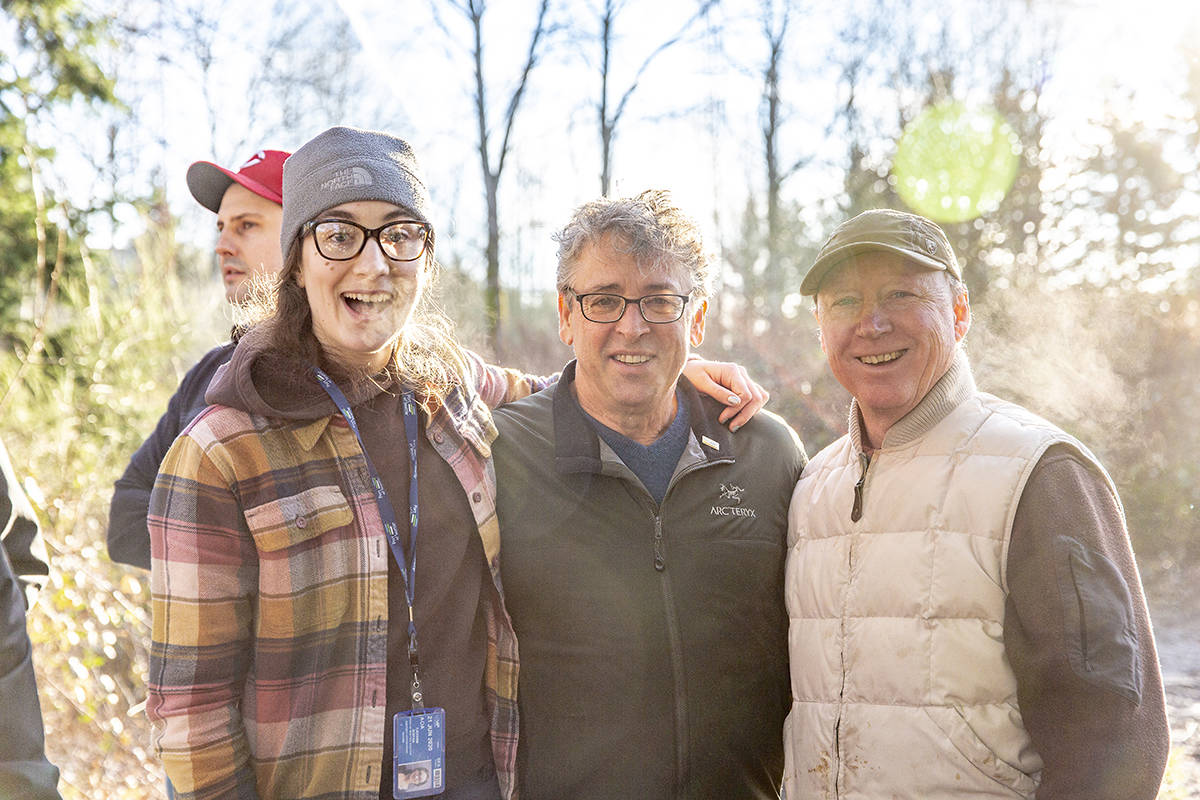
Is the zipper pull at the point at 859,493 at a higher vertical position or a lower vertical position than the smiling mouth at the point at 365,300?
lower

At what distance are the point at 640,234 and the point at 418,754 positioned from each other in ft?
5.25

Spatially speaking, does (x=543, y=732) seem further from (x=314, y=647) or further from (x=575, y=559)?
(x=314, y=647)

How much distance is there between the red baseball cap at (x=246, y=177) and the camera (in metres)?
3.04

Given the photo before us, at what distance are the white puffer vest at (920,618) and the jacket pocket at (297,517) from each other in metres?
1.30

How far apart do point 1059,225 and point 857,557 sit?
8.06 metres


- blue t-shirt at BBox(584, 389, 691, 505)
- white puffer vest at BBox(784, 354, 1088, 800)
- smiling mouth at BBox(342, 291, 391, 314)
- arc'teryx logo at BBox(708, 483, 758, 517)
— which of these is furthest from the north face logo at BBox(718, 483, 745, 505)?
smiling mouth at BBox(342, 291, 391, 314)

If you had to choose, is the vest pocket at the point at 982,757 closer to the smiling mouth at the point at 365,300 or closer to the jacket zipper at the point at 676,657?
the jacket zipper at the point at 676,657

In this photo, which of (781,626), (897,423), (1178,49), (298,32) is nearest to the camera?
(897,423)

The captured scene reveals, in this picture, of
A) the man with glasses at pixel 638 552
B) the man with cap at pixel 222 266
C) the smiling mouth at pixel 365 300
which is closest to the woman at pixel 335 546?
the smiling mouth at pixel 365 300

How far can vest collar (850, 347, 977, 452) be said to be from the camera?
2230mm

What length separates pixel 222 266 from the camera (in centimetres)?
319

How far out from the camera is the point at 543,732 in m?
2.47

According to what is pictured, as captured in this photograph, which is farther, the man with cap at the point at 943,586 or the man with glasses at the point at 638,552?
the man with glasses at the point at 638,552

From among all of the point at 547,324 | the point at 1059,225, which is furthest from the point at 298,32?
the point at 1059,225
